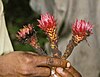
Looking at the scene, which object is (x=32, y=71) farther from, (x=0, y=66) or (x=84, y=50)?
(x=84, y=50)

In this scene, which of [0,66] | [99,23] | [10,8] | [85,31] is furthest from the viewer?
[10,8]

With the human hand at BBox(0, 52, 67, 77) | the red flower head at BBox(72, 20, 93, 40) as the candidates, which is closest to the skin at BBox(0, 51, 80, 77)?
the human hand at BBox(0, 52, 67, 77)

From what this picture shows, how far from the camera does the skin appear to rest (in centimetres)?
243

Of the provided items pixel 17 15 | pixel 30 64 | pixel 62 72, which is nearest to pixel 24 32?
pixel 30 64

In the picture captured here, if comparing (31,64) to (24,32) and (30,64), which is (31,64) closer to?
(30,64)

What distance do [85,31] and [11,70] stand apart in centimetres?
44

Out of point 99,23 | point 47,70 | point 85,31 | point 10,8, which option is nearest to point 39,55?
point 47,70

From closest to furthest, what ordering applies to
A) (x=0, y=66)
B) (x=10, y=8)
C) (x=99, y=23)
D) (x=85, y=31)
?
(x=85, y=31)
(x=0, y=66)
(x=99, y=23)
(x=10, y=8)

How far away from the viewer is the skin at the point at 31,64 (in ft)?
7.98

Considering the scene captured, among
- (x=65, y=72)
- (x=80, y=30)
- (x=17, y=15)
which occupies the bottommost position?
(x=17, y=15)

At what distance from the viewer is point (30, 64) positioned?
96.4 inches

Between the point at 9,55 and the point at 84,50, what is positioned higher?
the point at 9,55

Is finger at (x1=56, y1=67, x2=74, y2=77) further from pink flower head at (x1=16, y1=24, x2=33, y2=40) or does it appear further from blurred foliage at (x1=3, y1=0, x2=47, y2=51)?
blurred foliage at (x1=3, y1=0, x2=47, y2=51)

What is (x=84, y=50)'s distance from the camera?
3521mm
